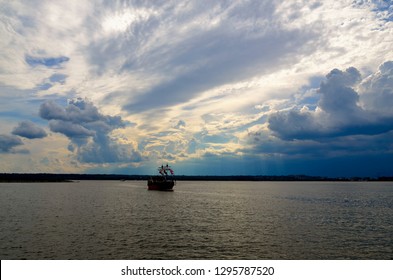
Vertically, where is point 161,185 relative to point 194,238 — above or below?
above

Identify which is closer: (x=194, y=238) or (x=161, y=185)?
(x=194, y=238)

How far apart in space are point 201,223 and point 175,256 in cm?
2382

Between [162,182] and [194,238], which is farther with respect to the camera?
[162,182]

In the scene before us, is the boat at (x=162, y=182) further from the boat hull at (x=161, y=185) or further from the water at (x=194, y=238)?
the water at (x=194, y=238)

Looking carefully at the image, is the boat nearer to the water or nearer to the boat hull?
the boat hull

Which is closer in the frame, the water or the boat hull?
the water

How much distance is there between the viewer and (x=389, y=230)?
53031 mm

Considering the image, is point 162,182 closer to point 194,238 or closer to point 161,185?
point 161,185

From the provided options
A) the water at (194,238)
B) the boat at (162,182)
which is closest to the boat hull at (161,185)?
the boat at (162,182)

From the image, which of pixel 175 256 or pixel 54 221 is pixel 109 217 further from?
pixel 175 256

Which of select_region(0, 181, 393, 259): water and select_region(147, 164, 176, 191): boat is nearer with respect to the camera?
select_region(0, 181, 393, 259): water

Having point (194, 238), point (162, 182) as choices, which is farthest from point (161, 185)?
point (194, 238)

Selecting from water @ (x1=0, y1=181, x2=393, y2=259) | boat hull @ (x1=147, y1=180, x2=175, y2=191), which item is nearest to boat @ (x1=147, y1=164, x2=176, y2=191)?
boat hull @ (x1=147, y1=180, x2=175, y2=191)
